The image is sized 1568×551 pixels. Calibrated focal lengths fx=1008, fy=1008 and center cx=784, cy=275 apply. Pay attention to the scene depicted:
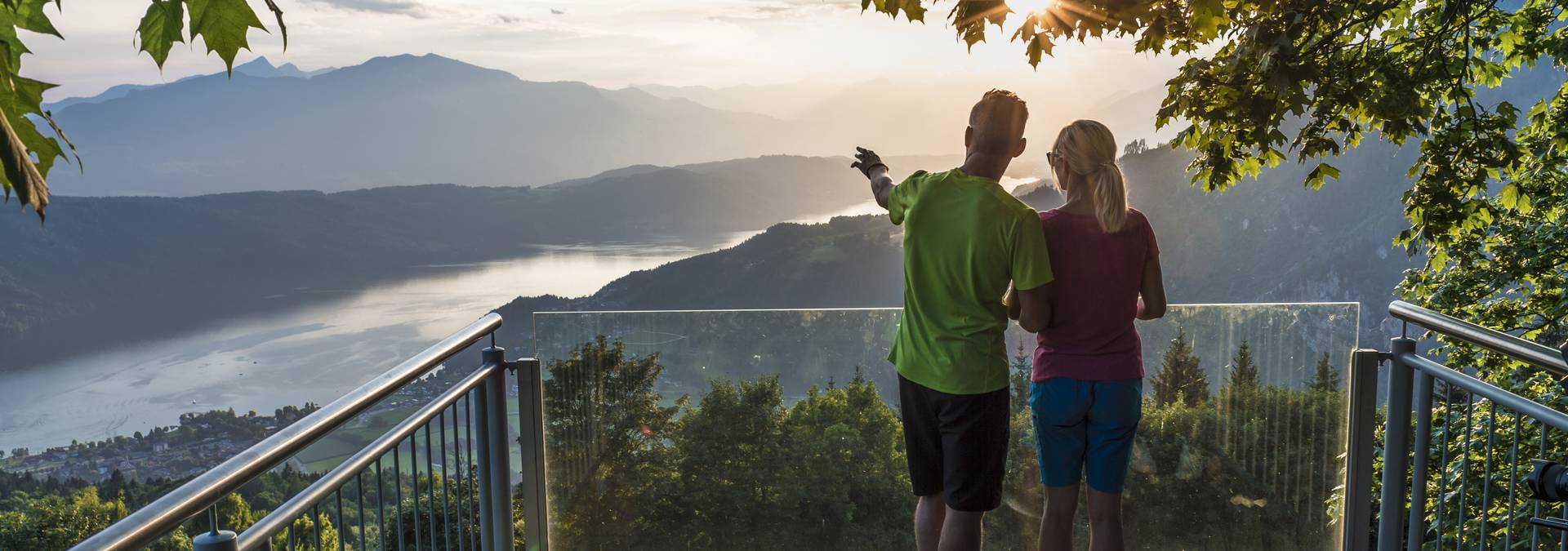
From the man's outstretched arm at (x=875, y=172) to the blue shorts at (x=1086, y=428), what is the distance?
599 millimetres

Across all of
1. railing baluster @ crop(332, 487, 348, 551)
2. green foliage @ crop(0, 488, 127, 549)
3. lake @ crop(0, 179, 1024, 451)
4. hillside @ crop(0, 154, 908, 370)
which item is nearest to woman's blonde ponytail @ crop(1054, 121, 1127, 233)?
railing baluster @ crop(332, 487, 348, 551)

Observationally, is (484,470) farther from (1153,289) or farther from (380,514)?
(1153,289)

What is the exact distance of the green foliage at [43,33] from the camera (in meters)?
0.80

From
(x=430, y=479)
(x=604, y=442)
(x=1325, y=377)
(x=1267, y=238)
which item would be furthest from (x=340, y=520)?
(x=1267, y=238)

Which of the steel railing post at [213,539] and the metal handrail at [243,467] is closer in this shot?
the metal handrail at [243,467]

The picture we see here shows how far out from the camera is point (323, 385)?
50.7 meters

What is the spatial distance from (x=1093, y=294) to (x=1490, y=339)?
88 cm

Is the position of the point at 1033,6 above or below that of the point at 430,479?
above

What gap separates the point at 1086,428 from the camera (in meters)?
2.47

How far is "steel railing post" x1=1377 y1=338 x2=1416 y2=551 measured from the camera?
109 inches

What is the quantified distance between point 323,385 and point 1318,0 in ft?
176

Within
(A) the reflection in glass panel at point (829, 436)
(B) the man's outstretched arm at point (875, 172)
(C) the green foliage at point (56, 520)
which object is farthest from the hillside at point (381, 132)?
(B) the man's outstretched arm at point (875, 172)

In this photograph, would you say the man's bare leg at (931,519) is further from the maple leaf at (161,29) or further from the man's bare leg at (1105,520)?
the maple leaf at (161,29)

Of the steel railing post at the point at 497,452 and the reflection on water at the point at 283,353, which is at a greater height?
the steel railing post at the point at 497,452
